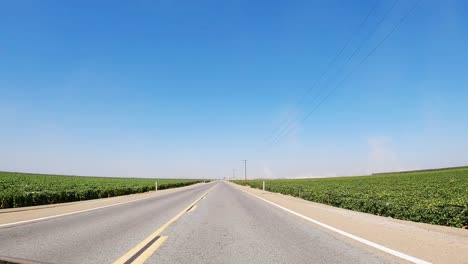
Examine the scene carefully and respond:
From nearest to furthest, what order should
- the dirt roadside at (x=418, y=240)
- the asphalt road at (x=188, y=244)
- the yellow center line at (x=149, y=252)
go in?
the yellow center line at (x=149, y=252), the asphalt road at (x=188, y=244), the dirt roadside at (x=418, y=240)

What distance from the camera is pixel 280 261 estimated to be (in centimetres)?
646

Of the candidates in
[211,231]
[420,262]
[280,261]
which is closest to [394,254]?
[420,262]

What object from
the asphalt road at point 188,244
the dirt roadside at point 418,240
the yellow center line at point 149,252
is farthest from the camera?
the dirt roadside at point 418,240

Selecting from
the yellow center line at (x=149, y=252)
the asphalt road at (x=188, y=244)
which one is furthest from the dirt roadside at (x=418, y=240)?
the yellow center line at (x=149, y=252)

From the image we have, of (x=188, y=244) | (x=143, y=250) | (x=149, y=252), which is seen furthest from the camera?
(x=188, y=244)

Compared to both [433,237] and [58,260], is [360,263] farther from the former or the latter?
[58,260]

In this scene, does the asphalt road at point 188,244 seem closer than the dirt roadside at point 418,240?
Yes

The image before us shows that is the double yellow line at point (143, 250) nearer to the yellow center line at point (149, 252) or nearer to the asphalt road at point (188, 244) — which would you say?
the yellow center line at point (149, 252)

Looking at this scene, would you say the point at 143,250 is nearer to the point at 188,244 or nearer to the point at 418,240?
the point at 188,244

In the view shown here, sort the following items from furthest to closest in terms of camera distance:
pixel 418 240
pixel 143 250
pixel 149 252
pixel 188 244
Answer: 1. pixel 418 240
2. pixel 188 244
3. pixel 143 250
4. pixel 149 252

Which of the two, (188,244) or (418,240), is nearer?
(188,244)

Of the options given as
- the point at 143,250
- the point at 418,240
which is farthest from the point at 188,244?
the point at 418,240

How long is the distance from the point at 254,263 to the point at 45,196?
75.5ft

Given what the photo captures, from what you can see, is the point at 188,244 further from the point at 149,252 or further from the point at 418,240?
the point at 418,240
